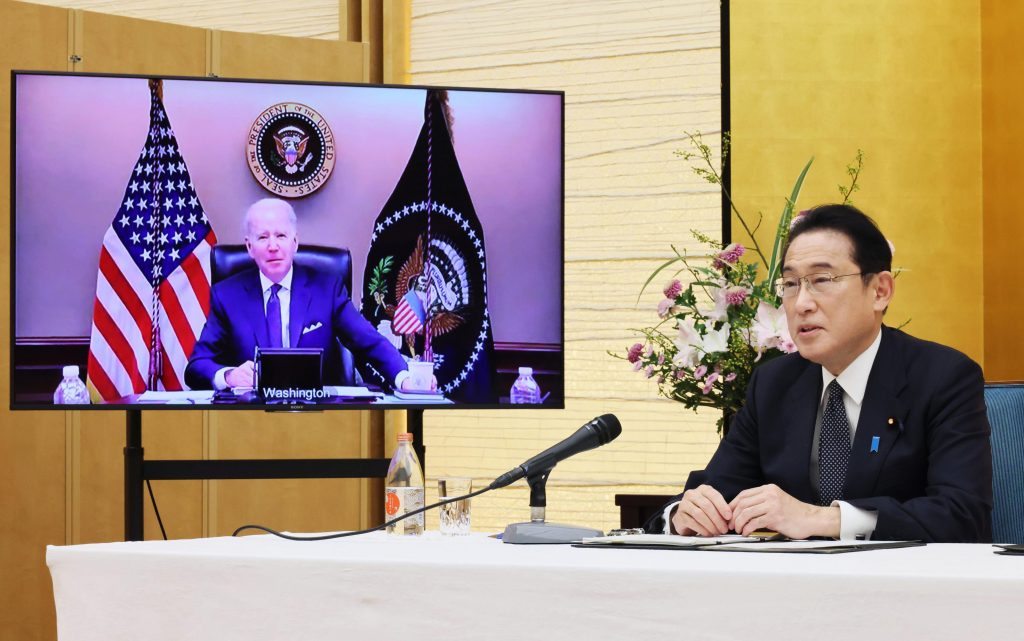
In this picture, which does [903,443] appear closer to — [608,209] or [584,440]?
[584,440]

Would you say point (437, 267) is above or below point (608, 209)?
below

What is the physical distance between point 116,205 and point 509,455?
1.35 metres

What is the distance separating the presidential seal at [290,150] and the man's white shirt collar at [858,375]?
51.8 inches

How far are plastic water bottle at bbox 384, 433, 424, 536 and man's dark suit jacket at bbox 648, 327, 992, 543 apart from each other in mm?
436

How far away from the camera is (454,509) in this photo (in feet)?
7.04

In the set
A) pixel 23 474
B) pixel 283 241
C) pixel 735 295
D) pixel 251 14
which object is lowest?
pixel 23 474

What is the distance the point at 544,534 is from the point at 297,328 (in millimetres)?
1254

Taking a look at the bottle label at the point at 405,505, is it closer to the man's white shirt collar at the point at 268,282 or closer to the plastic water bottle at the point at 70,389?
the man's white shirt collar at the point at 268,282

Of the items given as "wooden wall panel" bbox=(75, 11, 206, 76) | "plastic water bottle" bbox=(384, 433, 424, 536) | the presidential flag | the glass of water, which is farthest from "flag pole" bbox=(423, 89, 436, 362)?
"wooden wall panel" bbox=(75, 11, 206, 76)

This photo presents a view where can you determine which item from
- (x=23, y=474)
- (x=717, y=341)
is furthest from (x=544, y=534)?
(x=23, y=474)

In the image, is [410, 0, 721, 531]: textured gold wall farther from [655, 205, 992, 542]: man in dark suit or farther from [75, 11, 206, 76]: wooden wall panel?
[655, 205, 992, 542]: man in dark suit

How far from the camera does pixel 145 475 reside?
282 centimetres

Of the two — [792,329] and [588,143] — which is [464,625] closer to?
[792,329]

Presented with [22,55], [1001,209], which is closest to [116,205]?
[22,55]
